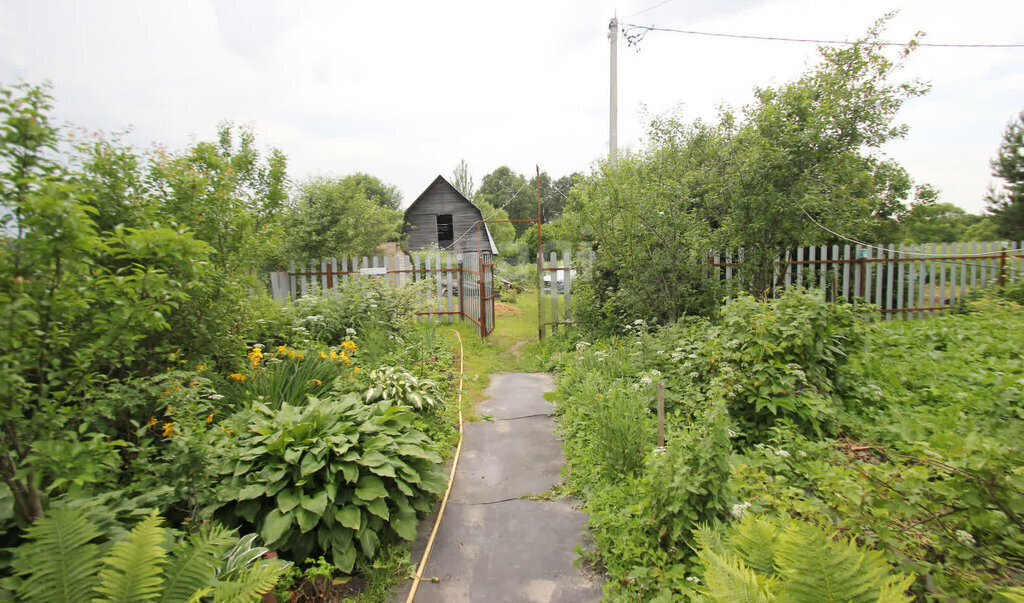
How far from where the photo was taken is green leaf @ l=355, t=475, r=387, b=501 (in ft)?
8.53

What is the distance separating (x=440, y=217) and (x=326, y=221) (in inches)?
498

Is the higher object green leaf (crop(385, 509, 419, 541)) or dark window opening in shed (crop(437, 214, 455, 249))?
dark window opening in shed (crop(437, 214, 455, 249))

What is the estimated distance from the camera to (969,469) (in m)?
1.74

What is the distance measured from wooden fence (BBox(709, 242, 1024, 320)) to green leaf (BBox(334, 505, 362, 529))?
7.39 meters

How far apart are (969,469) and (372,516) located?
113 inches

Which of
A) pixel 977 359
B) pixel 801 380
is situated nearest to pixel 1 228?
pixel 801 380

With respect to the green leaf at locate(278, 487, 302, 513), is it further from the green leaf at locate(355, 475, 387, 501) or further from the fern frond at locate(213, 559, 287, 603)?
the fern frond at locate(213, 559, 287, 603)

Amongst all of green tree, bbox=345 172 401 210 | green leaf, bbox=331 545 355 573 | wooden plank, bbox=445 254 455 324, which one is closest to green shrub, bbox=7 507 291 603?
green leaf, bbox=331 545 355 573

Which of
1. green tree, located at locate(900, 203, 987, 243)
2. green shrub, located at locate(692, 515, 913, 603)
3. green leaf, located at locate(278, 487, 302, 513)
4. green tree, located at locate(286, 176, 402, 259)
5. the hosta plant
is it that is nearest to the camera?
green shrub, located at locate(692, 515, 913, 603)

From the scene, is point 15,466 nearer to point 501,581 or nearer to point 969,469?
point 501,581

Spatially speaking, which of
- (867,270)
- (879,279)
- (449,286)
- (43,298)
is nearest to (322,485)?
(43,298)

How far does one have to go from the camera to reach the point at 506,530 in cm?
295

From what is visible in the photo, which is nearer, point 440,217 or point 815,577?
point 815,577

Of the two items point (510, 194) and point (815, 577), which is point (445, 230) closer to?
point (815, 577)
